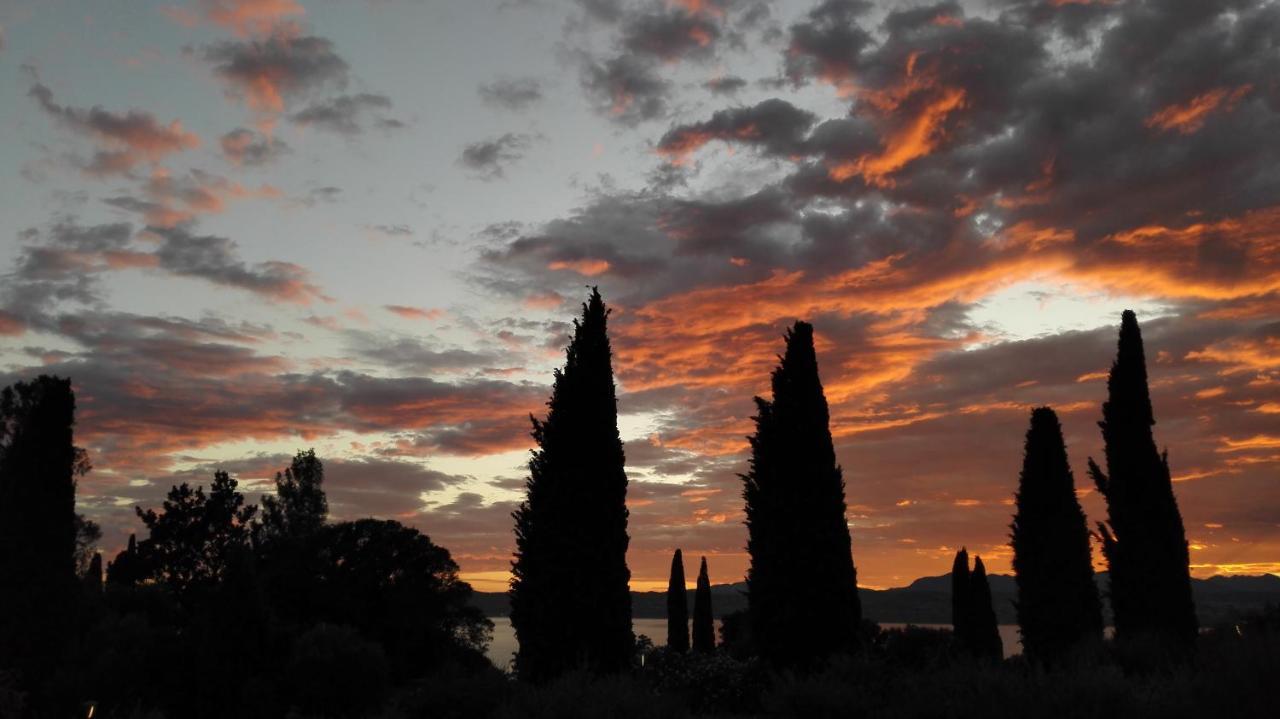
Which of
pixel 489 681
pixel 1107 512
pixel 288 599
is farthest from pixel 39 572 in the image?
pixel 1107 512

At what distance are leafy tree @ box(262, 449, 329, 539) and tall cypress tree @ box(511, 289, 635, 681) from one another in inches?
2244

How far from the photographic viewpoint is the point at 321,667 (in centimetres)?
3634

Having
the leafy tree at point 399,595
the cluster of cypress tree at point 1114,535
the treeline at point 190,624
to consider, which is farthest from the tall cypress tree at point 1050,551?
the leafy tree at point 399,595

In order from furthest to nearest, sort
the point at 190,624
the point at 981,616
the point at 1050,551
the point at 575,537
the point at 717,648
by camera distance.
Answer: the point at 981,616 → the point at 1050,551 → the point at 717,648 → the point at 190,624 → the point at 575,537

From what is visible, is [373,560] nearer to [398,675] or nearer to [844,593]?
[398,675]

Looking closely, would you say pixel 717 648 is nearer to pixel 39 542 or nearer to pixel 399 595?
pixel 39 542

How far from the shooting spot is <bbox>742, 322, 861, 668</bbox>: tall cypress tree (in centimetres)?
2300

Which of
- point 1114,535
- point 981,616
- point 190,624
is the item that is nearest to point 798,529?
point 1114,535

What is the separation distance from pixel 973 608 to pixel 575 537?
31951 mm

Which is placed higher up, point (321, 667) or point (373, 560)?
point (373, 560)

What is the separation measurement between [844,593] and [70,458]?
86.6 ft

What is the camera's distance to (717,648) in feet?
107

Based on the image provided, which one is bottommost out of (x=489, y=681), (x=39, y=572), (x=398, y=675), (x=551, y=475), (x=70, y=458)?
(x=398, y=675)

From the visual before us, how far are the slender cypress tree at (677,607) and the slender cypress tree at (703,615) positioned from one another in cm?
87
